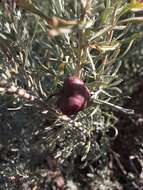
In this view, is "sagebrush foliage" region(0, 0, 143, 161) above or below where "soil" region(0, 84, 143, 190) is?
above

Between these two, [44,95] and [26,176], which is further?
[26,176]

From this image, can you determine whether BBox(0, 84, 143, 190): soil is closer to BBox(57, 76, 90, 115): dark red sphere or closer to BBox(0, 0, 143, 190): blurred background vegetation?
BBox(0, 0, 143, 190): blurred background vegetation

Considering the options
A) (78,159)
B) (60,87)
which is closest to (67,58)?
(60,87)

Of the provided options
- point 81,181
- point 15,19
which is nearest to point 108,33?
point 15,19

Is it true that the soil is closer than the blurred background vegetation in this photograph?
No

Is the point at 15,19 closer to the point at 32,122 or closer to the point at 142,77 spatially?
the point at 32,122

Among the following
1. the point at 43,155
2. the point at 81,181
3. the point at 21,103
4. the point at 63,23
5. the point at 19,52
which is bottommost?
the point at 81,181

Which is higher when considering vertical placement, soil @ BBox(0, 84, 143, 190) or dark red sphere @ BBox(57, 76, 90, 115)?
dark red sphere @ BBox(57, 76, 90, 115)

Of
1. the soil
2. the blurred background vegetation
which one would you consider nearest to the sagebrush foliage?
the blurred background vegetation
